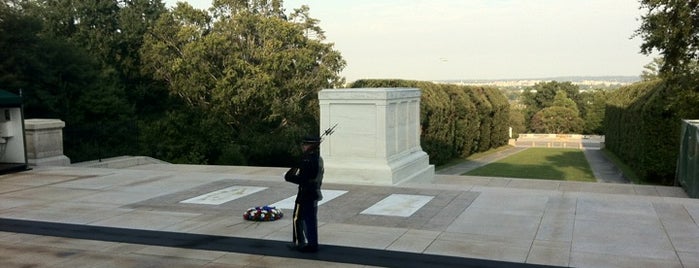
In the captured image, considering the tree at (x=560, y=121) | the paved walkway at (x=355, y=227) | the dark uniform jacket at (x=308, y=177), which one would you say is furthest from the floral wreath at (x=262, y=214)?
the tree at (x=560, y=121)

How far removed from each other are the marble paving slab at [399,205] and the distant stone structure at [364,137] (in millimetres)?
1315

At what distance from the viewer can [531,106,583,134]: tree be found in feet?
282

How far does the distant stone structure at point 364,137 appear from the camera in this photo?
1177cm

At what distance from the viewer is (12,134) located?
45.2 feet

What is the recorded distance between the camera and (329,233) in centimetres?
777

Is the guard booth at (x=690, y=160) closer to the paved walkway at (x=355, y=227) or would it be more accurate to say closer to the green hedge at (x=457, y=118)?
the paved walkway at (x=355, y=227)

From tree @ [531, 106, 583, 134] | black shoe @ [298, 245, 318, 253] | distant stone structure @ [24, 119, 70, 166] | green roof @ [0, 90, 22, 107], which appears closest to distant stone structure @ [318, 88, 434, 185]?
black shoe @ [298, 245, 318, 253]

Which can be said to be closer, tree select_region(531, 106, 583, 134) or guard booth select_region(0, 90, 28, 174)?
guard booth select_region(0, 90, 28, 174)

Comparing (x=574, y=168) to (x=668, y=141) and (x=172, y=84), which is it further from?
(x=172, y=84)

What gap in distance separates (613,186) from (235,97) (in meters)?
19.6

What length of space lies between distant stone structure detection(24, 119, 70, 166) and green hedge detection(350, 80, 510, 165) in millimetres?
17404

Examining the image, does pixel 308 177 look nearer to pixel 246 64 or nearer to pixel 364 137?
pixel 364 137

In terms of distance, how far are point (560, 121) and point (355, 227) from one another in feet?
275

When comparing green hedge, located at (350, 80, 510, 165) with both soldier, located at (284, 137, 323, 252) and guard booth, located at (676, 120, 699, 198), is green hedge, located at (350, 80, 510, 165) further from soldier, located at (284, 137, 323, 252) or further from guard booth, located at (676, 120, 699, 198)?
soldier, located at (284, 137, 323, 252)
